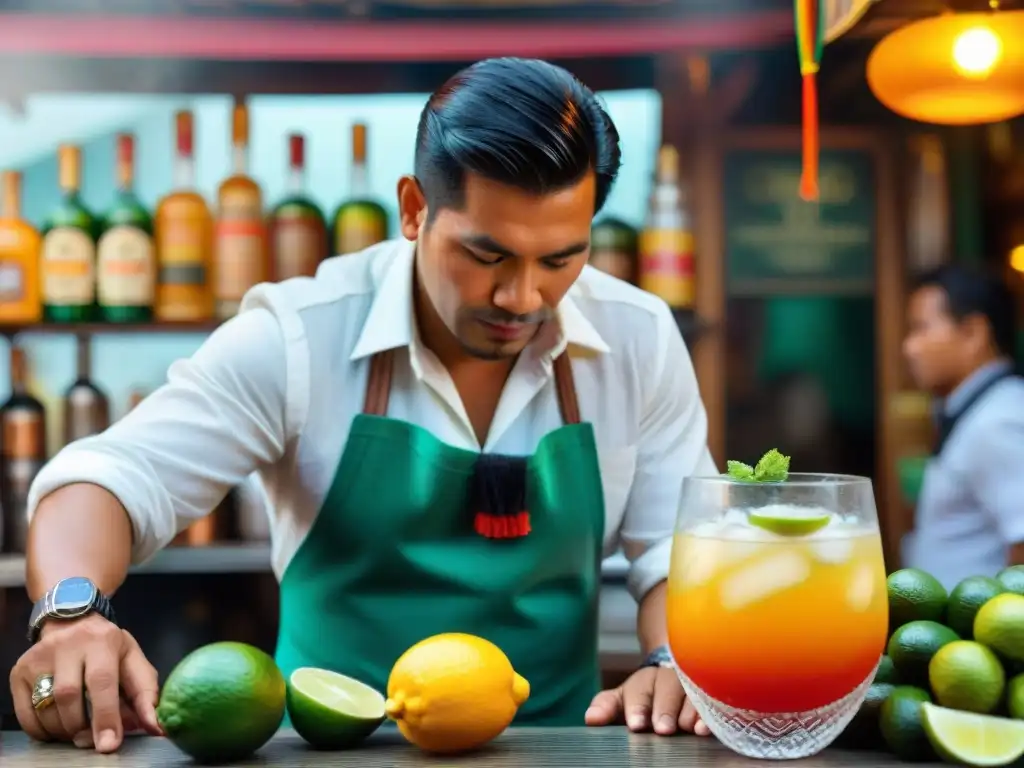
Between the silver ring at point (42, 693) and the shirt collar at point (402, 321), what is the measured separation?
0.69 m

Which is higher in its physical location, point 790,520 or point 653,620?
point 790,520

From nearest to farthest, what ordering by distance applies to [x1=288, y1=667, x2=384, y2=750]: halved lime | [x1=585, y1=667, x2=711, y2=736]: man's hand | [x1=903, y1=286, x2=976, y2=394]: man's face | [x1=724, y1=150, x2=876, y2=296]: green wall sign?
[x1=288, y1=667, x2=384, y2=750]: halved lime, [x1=585, y1=667, x2=711, y2=736]: man's hand, [x1=903, y1=286, x2=976, y2=394]: man's face, [x1=724, y1=150, x2=876, y2=296]: green wall sign

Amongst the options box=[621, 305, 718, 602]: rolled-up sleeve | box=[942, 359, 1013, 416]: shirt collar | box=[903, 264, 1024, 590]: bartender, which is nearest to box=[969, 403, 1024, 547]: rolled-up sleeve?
box=[903, 264, 1024, 590]: bartender

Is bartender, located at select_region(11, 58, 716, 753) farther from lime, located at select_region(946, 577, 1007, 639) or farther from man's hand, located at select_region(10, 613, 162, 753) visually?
lime, located at select_region(946, 577, 1007, 639)

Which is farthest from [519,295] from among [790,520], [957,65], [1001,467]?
[1001,467]

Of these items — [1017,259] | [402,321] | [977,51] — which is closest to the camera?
[402,321]

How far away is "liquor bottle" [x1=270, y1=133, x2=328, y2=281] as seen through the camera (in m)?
3.04

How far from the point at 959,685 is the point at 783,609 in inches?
7.2

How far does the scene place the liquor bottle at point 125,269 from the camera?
9.78ft

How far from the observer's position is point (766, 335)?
3562mm

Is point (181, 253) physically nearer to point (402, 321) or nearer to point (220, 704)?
point (402, 321)

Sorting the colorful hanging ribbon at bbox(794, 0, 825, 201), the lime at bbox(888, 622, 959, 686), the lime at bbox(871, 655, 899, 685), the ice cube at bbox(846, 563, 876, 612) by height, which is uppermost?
the colorful hanging ribbon at bbox(794, 0, 825, 201)

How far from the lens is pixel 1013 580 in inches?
46.3

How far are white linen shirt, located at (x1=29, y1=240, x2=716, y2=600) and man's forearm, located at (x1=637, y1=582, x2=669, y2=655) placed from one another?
0.08ft
